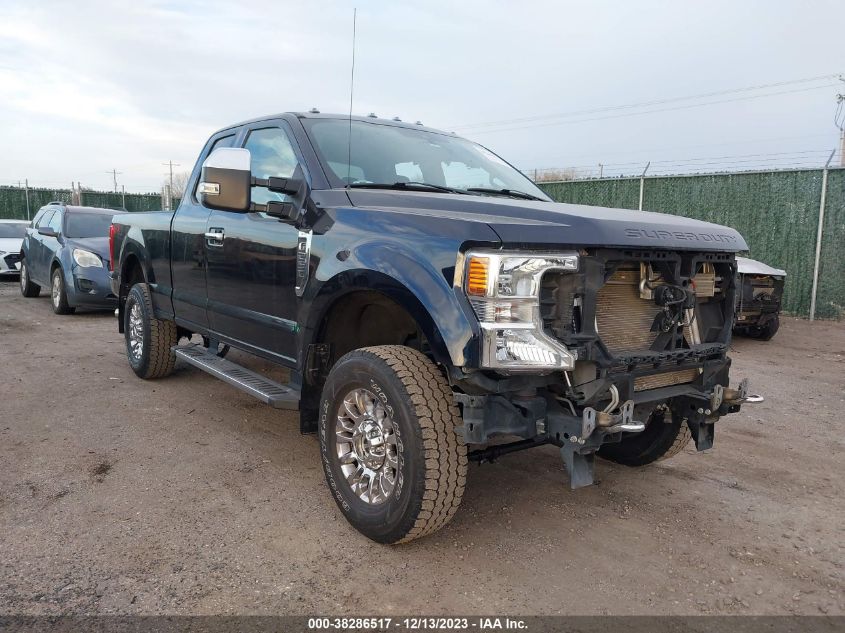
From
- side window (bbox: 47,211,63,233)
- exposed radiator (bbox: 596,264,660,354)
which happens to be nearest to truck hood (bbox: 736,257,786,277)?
exposed radiator (bbox: 596,264,660,354)

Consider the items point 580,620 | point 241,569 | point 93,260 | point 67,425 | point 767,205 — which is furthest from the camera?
point 767,205

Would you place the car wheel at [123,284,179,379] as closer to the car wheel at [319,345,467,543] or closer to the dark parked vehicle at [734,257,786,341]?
the car wheel at [319,345,467,543]

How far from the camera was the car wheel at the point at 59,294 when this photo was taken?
977 centimetres

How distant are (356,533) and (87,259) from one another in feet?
26.6

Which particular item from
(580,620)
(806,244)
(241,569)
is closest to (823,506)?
(580,620)

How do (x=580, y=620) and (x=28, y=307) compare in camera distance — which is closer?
(x=580, y=620)

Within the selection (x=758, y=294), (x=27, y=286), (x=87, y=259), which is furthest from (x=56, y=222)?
(x=758, y=294)

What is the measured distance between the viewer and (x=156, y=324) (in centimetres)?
558

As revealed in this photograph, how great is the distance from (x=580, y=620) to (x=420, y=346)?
136 cm

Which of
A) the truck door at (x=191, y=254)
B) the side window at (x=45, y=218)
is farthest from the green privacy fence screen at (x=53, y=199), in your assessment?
the truck door at (x=191, y=254)

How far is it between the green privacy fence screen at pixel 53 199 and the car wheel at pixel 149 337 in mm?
21131

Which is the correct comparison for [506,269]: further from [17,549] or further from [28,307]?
[28,307]

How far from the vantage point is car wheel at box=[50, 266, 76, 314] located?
384 inches

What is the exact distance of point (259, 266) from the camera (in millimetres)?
3887
